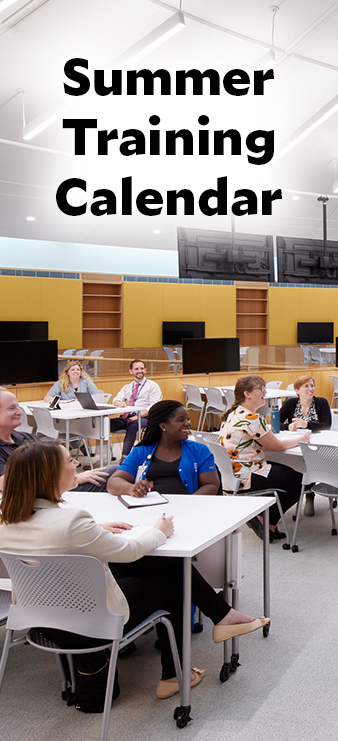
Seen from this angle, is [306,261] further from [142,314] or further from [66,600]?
[66,600]

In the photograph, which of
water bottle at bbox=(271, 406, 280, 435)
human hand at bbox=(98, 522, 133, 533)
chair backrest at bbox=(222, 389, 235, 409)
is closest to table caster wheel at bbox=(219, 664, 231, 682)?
human hand at bbox=(98, 522, 133, 533)

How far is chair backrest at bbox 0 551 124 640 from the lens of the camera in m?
1.94

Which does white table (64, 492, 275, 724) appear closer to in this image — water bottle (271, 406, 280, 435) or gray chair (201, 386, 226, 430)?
water bottle (271, 406, 280, 435)

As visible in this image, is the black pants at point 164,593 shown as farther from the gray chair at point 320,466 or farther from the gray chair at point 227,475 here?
the gray chair at point 320,466

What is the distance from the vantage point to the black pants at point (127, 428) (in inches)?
262

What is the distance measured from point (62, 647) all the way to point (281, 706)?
837 millimetres

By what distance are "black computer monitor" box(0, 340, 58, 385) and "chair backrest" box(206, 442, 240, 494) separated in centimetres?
363

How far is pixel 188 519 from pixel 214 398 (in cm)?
588

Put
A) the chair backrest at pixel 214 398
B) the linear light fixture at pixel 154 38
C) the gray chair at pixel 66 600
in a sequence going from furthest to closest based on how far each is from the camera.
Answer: the chair backrest at pixel 214 398, the linear light fixture at pixel 154 38, the gray chair at pixel 66 600

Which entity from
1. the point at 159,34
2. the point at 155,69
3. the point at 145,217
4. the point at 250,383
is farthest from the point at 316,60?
the point at 250,383

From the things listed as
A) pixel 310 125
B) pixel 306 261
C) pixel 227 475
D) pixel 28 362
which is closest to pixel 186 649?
pixel 227 475

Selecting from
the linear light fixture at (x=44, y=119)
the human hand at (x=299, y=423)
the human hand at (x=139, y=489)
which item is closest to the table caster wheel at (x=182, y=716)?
the human hand at (x=139, y=489)

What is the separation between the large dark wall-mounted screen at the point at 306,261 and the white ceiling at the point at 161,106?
2.84 metres

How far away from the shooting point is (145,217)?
1486 centimetres
